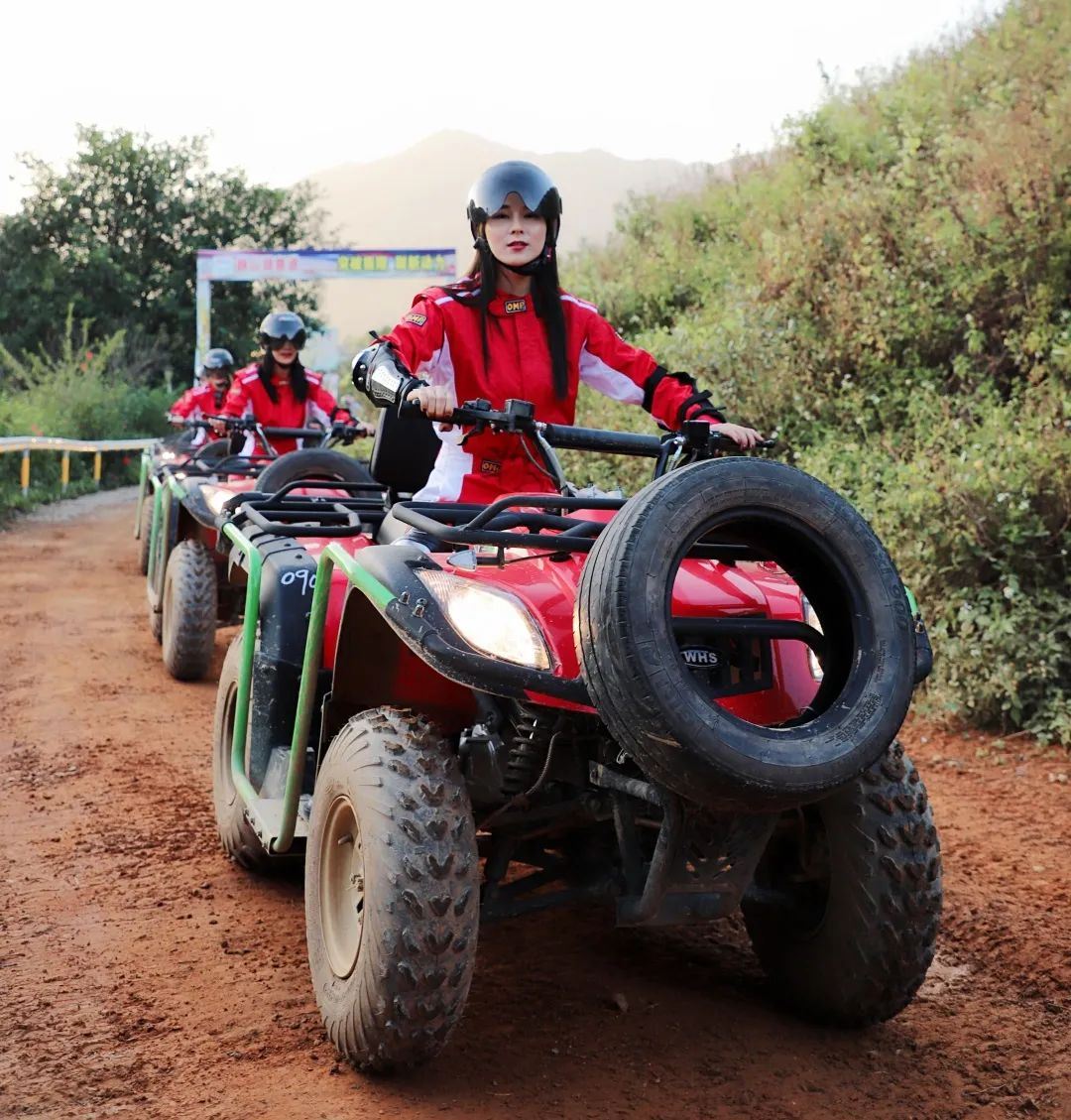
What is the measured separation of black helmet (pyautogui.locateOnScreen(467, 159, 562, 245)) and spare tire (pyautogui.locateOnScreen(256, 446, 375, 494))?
2428mm

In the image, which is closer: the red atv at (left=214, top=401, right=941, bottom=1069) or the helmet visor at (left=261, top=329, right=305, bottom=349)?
the red atv at (left=214, top=401, right=941, bottom=1069)

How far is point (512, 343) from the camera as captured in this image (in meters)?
4.05

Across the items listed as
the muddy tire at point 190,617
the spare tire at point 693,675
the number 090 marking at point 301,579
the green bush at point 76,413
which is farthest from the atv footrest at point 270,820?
the green bush at point 76,413

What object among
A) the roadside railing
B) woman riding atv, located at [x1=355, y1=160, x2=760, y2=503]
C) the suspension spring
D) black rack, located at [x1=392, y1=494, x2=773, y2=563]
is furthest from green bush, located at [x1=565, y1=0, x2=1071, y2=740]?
the roadside railing

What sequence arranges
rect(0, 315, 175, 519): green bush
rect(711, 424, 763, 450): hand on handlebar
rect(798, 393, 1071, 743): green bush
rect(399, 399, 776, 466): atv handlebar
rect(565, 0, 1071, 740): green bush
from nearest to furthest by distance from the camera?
rect(399, 399, 776, 466): atv handlebar < rect(711, 424, 763, 450): hand on handlebar < rect(798, 393, 1071, 743): green bush < rect(565, 0, 1071, 740): green bush < rect(0, 315, 175, 519): green bush

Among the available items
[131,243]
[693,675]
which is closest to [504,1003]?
[693,675]

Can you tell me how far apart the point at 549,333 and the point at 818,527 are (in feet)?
5.47

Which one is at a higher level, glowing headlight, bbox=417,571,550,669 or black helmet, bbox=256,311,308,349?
black helmet, bbox=256,311,308,349

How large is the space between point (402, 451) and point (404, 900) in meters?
2.26

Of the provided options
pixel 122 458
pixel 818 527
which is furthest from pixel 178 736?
pixel 122 458

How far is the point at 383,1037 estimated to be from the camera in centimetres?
271

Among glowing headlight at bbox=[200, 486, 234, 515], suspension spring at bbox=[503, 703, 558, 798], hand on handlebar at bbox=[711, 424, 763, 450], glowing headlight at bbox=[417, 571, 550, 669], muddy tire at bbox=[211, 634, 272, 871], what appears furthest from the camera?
glowing headlight at bbox=[200, 486, 234, 515]

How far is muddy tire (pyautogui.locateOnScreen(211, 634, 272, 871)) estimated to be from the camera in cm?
423

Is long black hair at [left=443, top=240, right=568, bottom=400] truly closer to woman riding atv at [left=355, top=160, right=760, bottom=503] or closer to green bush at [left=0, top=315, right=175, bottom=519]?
woman riding atv at [left=355, top=160, right=760, bottom=503]
